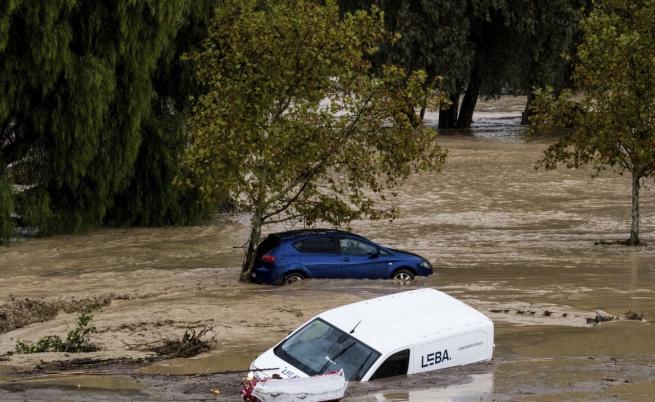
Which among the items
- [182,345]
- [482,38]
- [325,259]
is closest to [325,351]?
[182,345]

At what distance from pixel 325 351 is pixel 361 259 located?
918 centimetres

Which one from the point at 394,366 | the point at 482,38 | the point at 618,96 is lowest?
the point at 394,366

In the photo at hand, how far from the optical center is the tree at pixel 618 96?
88.9 ft

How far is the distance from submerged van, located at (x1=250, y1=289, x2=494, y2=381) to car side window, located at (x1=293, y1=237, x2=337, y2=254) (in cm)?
820

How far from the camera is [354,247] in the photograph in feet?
74.7

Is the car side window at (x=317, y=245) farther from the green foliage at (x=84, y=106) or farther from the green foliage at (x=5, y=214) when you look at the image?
the green foliage at (x=5, y=214)

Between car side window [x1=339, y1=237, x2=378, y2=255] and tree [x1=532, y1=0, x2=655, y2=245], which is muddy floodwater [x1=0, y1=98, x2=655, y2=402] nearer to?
car side window [x1=339, y1=237, x2=378, y2=255]

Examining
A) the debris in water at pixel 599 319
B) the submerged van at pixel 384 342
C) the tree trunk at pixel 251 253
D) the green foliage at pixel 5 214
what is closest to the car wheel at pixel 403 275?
the tree trunk at pixel 251 253

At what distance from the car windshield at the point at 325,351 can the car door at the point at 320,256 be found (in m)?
8.25

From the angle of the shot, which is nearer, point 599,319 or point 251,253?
point 599,319

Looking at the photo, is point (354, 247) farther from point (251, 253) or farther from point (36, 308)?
point (36, 308)

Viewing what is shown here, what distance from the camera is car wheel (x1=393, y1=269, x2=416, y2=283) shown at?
74.8ft

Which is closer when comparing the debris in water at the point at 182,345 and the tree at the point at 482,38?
the debris in water at the point at 182,345

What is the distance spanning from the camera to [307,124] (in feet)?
77.3
